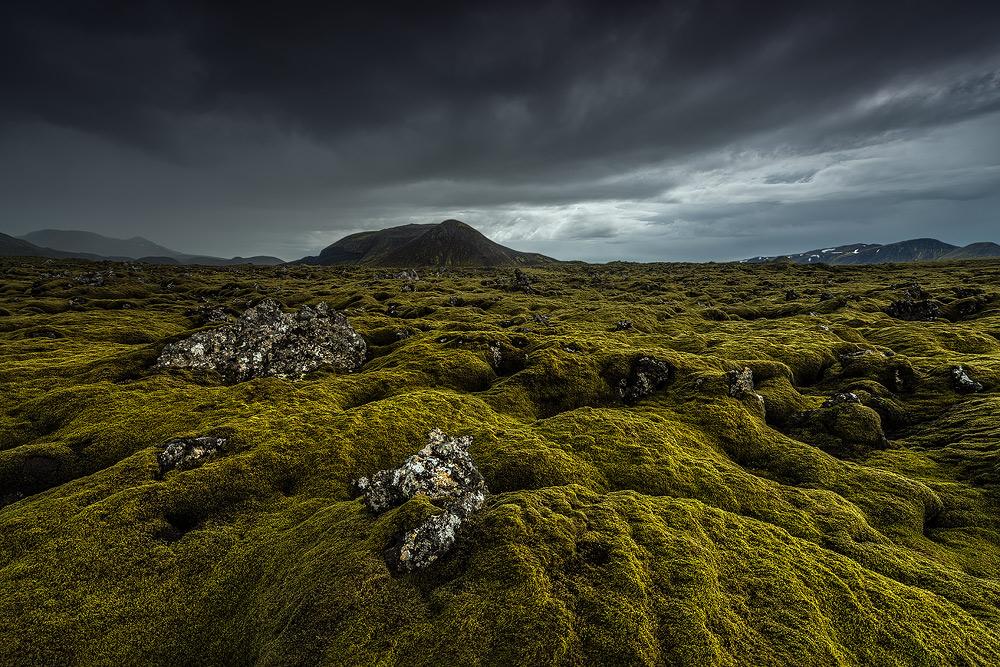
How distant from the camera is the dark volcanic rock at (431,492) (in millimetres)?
8172

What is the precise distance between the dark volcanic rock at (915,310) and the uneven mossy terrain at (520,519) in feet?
97.7

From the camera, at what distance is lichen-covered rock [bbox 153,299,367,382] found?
21.3 meters

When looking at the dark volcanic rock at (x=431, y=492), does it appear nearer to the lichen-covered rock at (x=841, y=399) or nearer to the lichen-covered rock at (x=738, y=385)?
the lichen-covered rock at (x=738, y=385)

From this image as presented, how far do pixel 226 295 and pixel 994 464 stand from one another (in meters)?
93.2

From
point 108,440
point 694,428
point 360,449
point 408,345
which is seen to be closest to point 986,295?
point 694,428

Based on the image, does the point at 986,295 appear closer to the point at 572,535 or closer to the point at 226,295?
the point at 572,535

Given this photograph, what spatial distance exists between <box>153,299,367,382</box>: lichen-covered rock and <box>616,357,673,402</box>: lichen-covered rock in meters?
17.0

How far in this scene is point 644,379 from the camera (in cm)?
2086

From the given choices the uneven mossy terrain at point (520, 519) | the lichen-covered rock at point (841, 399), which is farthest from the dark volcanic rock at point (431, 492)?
the lichen-covered rock at point (841, 399)

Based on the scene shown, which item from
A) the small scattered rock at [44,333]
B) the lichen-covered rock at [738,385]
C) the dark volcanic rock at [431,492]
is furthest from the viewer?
the small scattered rock at [44,333]

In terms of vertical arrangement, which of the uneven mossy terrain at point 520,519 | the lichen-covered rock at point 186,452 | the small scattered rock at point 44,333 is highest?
the small scattered rock at point 44,333

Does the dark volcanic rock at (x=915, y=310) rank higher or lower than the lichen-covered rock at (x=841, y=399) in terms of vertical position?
higher

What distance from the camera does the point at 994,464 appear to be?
13.6 meters

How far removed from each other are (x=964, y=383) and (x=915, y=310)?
36462mm
